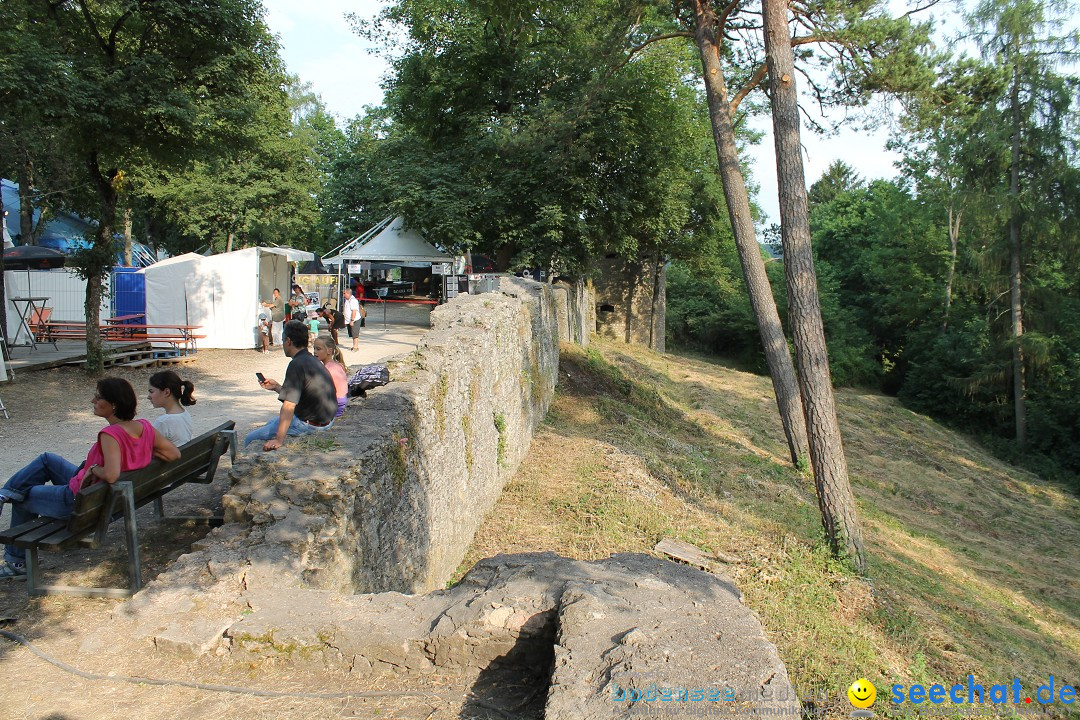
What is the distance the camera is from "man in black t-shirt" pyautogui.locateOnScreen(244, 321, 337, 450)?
19.1 ft

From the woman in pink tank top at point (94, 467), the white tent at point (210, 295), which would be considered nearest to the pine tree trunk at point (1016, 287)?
the white tent at point (210, 295)

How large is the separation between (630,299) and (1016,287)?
1326 centimetres

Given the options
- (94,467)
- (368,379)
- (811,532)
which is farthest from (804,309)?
(94,467)

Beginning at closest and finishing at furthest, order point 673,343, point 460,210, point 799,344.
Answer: point 799,344 < point 460,210 < point 673,343

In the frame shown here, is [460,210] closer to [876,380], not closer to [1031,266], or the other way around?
[1031,266]

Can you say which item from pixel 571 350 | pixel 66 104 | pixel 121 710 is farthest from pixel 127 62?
pixel 121 710

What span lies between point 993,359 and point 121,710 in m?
28.9

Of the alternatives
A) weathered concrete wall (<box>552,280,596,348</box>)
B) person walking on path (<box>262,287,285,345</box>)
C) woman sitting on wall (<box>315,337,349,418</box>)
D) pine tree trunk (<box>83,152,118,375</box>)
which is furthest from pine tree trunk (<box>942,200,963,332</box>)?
woman sitting on wall (<box>315,337,349,418</box>)

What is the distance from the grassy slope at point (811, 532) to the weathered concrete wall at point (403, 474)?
3.01ft

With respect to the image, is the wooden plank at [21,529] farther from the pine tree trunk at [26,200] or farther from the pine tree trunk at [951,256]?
the pine tree trunk at [951,256]

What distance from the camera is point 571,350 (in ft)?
61.3

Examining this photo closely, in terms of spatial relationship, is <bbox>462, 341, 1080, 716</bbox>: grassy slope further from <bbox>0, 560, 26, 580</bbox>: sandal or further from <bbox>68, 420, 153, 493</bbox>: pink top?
<bbox>0, 560, 26, 580</bbox>: sandal

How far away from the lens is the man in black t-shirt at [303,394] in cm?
582

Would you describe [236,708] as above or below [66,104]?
below
